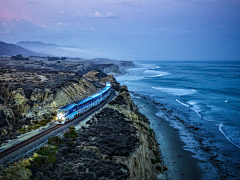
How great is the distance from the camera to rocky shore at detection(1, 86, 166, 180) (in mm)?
15977

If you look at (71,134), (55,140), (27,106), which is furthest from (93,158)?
(27,106)

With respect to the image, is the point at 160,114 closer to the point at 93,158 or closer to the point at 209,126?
the point at 209,126

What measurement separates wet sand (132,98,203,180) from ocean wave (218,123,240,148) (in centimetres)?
1074

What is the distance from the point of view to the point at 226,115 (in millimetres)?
51906

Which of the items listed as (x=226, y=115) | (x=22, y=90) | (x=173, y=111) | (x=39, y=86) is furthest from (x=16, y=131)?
(x=226, y=115)

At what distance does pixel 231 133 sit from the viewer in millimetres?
40125

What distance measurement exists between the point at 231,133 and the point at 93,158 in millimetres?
35381

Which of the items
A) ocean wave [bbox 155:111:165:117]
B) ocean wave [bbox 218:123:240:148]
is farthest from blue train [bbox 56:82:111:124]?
ocean wave [bbox 218:123:240:148]

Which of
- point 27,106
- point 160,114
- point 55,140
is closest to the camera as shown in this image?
point 55,140

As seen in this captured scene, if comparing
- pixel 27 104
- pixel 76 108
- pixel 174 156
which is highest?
pixel 27 104

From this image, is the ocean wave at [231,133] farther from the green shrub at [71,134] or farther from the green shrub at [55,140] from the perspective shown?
the green shrub at [55,140]

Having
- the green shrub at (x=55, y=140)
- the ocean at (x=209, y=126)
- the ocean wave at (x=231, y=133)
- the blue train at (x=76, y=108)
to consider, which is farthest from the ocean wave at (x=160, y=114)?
the green shrub at (x=55, y=140)

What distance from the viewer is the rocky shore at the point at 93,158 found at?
1598 cm

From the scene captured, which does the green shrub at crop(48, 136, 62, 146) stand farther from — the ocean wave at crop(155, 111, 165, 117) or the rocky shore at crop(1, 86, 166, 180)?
the ocean wave at crop(155, 111, 165, 117)
